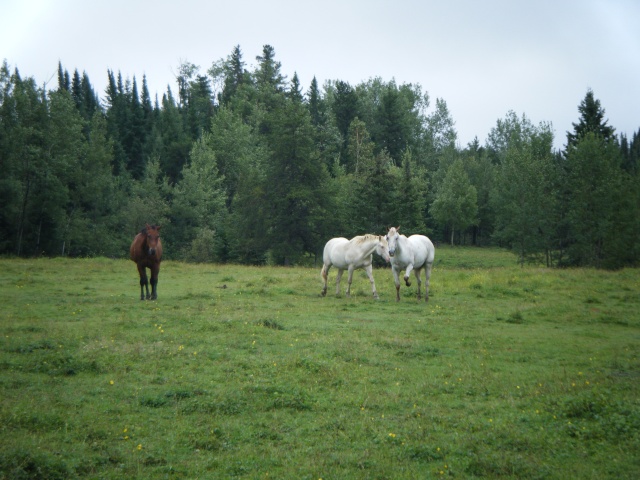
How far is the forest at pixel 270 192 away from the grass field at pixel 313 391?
27324mm

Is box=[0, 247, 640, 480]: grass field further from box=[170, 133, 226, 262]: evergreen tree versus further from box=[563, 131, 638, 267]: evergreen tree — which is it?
box=[170, 133, 226, 262]: evergreen tree

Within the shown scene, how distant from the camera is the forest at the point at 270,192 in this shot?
4347cm

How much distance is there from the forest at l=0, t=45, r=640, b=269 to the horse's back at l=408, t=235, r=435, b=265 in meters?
23.3

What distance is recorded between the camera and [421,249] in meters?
20.1

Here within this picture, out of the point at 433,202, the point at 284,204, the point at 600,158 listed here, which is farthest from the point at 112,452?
the point at 433,202

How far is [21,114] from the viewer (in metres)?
46.6

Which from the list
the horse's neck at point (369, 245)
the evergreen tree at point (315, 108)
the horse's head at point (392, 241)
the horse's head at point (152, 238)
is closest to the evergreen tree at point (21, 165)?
the horse's head at point (152, 238)

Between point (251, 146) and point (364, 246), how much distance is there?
50659 millimetres

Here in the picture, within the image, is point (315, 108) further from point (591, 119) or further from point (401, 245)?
point (401, 245)

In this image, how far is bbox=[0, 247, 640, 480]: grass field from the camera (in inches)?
239

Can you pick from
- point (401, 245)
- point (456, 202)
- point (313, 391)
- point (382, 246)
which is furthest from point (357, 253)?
point (456, 202)

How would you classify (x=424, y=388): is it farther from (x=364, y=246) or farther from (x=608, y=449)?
(x=364, y=246)

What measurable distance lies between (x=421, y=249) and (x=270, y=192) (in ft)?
87.3

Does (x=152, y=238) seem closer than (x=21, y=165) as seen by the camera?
Yes
